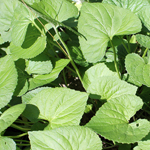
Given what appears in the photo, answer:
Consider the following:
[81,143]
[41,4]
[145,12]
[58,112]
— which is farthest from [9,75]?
[145,12]

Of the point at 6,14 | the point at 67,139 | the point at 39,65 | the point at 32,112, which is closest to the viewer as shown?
the point at 67,139

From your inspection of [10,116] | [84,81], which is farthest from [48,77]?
[10,116]

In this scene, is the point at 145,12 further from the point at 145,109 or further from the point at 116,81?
the point at 145,109

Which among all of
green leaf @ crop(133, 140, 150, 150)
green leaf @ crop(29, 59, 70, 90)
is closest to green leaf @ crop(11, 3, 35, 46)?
green leaf @ crop(29, 59, 70, 90)

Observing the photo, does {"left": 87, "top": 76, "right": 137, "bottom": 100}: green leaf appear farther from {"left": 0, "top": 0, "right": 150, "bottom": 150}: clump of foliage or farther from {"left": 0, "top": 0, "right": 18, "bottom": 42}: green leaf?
{"left": 0, "top": 0, "right": 18, "bottom": 42}: green leaf

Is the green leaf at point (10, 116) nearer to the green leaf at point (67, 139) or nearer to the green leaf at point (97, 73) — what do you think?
the green leaf at point (67, 139)

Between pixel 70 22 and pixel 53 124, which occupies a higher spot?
pixel 70 22

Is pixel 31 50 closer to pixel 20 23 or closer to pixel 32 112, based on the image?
pixel 20 23
